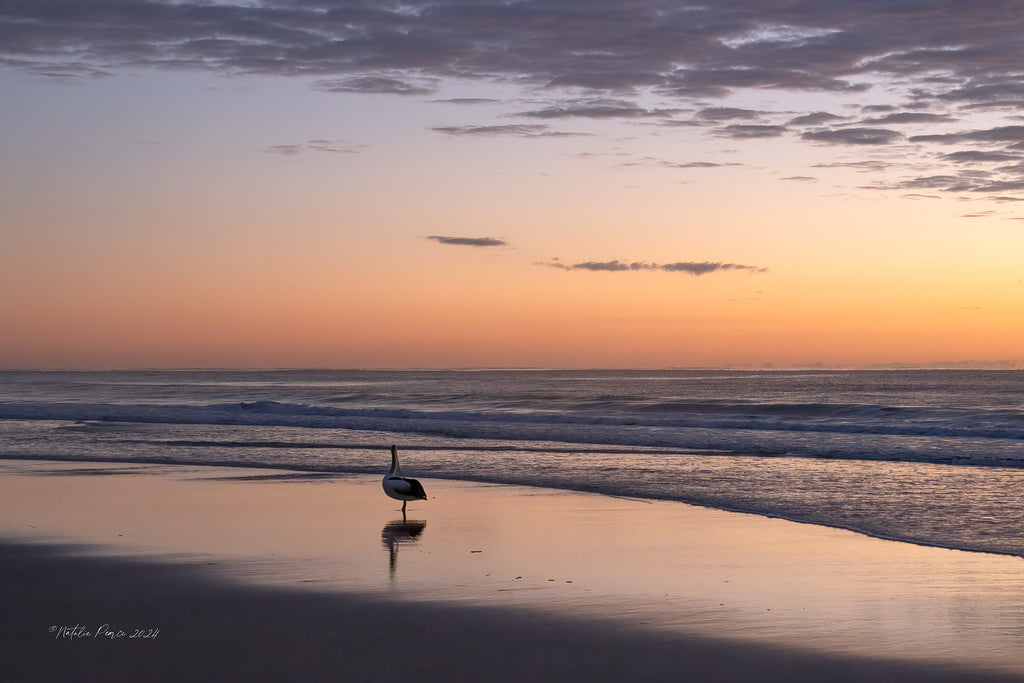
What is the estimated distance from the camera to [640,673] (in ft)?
21.5

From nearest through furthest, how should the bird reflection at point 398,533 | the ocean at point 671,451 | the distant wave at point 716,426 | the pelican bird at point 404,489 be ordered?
the bird reflection at point 398,533
the pelican bird at point 404,489
the ocean at point 671,451
the distant wave at point 716,426

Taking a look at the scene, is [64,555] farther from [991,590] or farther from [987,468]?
[987,468]

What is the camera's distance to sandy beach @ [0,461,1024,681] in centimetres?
674

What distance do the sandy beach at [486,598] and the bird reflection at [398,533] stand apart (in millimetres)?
52

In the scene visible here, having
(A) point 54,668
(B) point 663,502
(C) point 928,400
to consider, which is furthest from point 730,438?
(C) point 928,400

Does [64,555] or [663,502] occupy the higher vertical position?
[64,555]

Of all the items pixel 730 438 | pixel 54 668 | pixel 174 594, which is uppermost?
pixel 54 668

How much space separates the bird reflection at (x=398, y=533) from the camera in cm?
1076

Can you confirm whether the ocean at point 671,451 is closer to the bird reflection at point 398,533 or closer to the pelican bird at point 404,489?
the pelican bird at point 404,489

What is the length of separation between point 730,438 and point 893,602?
62.1 ft

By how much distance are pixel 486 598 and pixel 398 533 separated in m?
3.56
